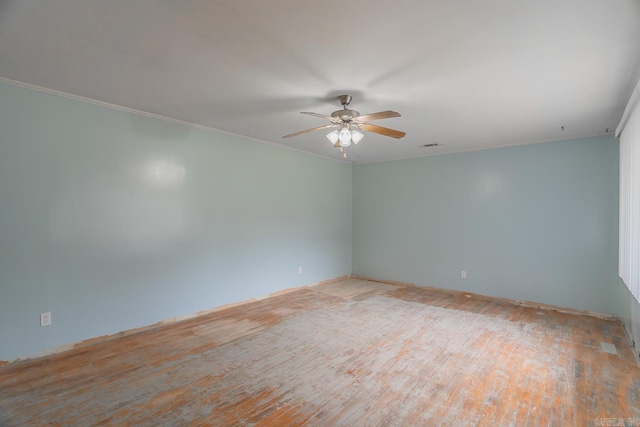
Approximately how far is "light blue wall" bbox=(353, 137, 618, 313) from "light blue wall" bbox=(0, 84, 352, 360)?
7.12ft

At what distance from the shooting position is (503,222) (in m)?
4.94

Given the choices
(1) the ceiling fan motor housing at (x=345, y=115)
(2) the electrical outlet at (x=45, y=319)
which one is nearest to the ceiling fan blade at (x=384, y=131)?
(1) the ceiling fan motor housing at (x=345, y=115)

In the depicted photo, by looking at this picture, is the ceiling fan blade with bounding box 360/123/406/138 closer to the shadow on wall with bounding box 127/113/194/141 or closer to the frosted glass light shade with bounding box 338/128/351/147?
the frosted glass light shade with bounding box 338/128/351/147

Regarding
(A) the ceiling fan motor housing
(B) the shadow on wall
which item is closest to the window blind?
(A) the ceiling fan motor housing

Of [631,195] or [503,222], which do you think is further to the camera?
[503,222]

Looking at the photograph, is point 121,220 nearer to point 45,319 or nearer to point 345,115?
point 45,319

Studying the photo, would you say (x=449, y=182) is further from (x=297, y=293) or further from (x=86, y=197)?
(x=86, y=197)

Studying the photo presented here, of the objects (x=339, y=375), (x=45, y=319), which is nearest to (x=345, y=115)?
(x=339, y=375)

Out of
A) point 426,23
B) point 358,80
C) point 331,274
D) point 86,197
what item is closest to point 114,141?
point 86,197

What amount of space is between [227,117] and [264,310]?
2652 millimetres

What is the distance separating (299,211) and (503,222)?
3.39 metres

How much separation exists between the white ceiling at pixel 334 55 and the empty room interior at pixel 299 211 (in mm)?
20

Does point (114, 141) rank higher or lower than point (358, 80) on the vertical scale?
lower

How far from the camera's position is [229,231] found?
14.8ft
